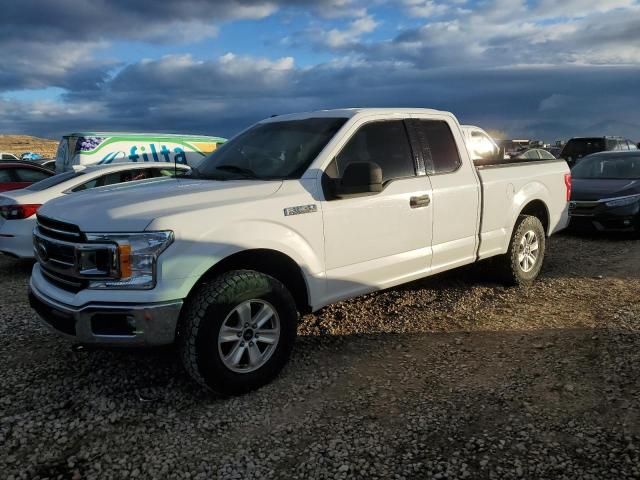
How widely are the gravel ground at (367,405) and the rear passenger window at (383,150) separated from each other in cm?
143

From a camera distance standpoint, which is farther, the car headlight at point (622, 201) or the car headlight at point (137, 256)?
the car headlight at point (622, 201)

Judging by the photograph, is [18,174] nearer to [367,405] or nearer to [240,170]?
[240,170]

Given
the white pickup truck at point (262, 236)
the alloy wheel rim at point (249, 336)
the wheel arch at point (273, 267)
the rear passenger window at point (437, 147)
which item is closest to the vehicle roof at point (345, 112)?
the white pickup truck at point (262, 236)

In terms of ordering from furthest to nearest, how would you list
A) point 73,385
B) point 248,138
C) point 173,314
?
point 248,138 < point 73,385 < point 173,314

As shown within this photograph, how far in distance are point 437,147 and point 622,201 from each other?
551 centimetres

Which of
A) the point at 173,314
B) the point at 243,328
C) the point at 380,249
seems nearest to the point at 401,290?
the point at 380,249

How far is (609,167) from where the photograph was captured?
1009 centimetres

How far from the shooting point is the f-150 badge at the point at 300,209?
3.70m

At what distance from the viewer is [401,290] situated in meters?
5.91

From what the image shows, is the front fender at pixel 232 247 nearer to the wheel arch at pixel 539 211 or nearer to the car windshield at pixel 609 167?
the wheel arch at pixel 539 211

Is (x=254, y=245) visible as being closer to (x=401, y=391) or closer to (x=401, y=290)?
(x=401, y=391)

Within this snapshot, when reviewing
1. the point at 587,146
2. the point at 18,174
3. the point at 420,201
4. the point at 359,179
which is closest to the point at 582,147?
the point at 587,146

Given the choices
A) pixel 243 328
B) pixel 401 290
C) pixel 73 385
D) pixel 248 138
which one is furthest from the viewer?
pixel 401 290

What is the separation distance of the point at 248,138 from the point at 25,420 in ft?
9.17
